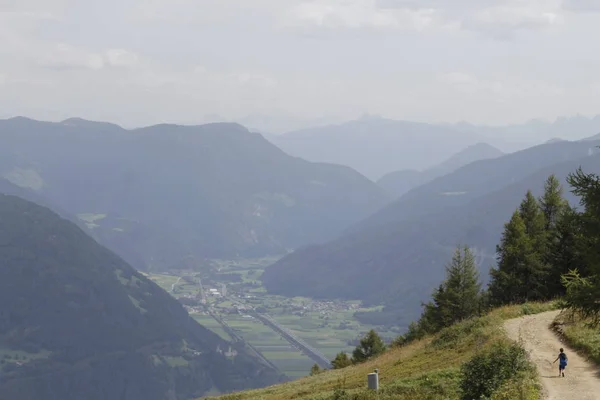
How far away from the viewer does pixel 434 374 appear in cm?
3303

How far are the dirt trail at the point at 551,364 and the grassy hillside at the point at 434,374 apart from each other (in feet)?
3.08

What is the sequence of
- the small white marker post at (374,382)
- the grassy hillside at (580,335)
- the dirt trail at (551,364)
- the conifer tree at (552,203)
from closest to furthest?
the dirt trail at (551,364), the small white marker post at (374,382), the grassy hillside at (580,335), the conifer tree at (552,203)

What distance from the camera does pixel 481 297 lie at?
7456cm

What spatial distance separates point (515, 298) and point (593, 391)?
35402 millimetres

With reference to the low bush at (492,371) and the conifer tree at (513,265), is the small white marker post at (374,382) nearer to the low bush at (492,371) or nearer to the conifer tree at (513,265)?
the low bush at (492,371)

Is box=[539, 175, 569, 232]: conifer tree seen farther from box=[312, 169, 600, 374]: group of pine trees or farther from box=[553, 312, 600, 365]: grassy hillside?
box=[553, 312, 600, 365]: grassy hillside

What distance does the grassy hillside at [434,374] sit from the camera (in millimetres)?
29620

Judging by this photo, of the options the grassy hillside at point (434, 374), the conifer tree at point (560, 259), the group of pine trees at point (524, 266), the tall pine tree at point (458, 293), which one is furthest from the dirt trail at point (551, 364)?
the tall pine tree at point (458, 293)

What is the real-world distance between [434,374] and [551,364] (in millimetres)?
5482

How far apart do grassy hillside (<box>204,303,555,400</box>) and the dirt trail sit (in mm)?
940

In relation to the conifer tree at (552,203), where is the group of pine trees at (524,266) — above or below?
below

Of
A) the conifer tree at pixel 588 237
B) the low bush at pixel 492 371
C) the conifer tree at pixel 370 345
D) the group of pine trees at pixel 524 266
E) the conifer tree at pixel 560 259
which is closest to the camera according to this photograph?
the low bush at pixel 492 371

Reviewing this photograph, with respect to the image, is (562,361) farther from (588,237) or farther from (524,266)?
(524,266)

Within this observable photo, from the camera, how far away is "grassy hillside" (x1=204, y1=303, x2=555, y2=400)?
29.6 meters
